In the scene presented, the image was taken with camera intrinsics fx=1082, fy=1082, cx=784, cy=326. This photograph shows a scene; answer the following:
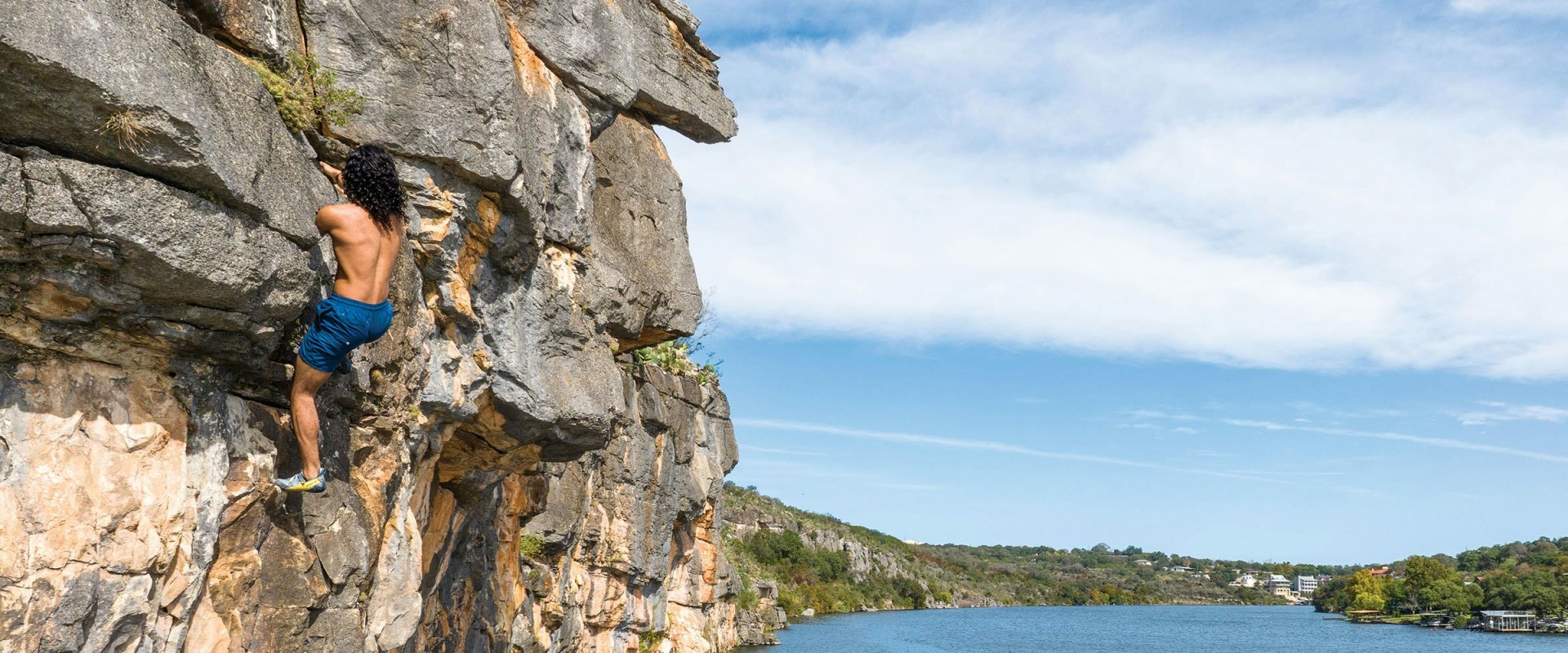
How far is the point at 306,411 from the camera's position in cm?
738

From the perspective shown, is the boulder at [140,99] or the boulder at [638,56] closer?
the boulder at [140,99]

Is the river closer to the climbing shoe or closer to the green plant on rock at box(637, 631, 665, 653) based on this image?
the green plant on rock at box(637, 631, 665, 653)

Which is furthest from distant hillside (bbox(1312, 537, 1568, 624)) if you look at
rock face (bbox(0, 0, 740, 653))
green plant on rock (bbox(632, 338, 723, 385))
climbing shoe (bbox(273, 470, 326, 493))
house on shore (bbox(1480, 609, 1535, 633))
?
climbing shoe (bbox(273, 470, 326, 493))

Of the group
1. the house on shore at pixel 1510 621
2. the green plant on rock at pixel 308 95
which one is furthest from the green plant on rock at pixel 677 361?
the house on shore at pixel 1510 621

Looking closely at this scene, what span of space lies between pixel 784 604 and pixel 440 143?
72601mm

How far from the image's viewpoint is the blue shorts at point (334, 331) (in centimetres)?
716

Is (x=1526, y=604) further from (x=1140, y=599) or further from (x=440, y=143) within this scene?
(x=440, y=143)

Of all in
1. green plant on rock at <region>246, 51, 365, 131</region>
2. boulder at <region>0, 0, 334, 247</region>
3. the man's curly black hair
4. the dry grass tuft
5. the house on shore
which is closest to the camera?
boulder at <region>0, 0, 334, 247</region>

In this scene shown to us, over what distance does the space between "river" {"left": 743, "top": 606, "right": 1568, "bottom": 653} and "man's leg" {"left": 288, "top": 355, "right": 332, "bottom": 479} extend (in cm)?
4457

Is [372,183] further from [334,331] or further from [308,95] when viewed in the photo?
[308,95]

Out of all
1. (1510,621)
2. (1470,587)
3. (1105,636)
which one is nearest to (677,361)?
(1105,636)

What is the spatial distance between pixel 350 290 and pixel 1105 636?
278ft

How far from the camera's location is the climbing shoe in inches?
287

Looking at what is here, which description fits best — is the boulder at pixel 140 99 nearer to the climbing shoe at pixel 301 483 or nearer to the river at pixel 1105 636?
the climbing shoe at pixel 301 483
